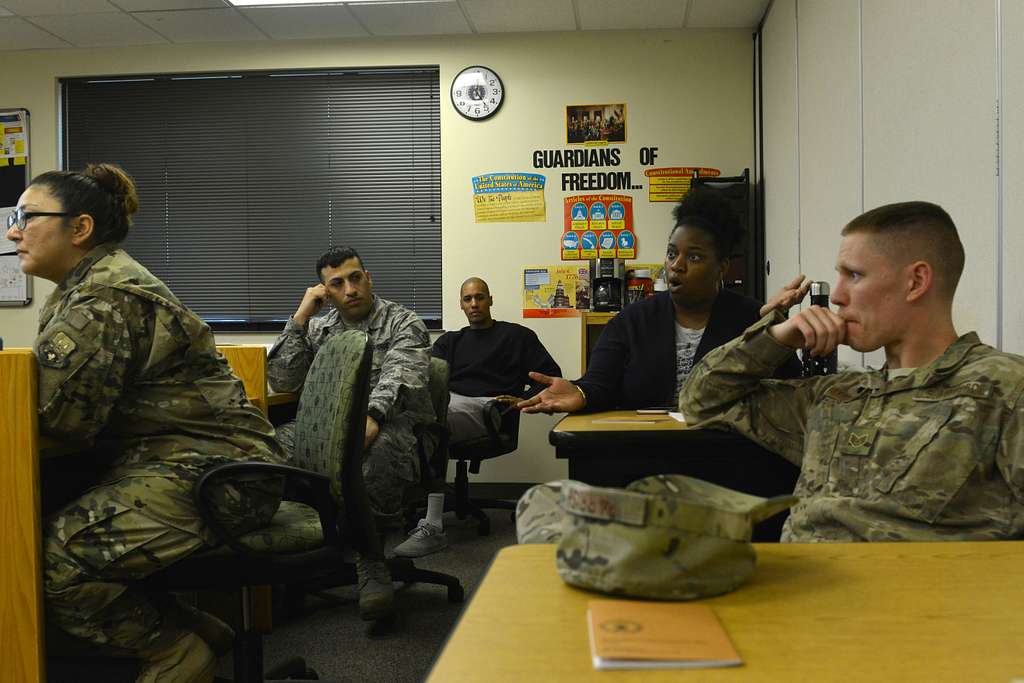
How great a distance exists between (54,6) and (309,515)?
3.71 meters

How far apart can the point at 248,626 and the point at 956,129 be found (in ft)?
6.48

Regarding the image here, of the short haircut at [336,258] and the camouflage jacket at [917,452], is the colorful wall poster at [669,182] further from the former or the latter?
the camouflage jacket at [917,452]

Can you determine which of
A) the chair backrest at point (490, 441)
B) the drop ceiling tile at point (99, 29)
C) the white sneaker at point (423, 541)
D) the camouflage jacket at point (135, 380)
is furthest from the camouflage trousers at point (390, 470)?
the drop ceiling tile at point (99, 29)

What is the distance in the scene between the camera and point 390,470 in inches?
113

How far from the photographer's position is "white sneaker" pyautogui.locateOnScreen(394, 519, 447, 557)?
366 centimetres

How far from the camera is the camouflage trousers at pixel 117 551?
1.67 metres

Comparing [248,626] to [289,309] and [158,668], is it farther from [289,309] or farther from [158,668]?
[289,309]

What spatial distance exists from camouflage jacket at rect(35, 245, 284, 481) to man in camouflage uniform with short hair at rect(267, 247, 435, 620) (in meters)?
0.79

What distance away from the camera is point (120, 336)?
174 centimetres

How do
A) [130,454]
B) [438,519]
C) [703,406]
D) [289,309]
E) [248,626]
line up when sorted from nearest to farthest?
[703,406] → [130,454] → [248,626] → [438,519] → [289,309]

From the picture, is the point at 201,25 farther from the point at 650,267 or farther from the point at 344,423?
the point at 344,423

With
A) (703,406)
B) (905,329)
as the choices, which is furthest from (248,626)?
(905,329)

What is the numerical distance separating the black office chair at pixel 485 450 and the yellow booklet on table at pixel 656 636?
3.33 metres

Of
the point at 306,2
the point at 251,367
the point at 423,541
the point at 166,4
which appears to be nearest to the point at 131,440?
the point at 251,367
